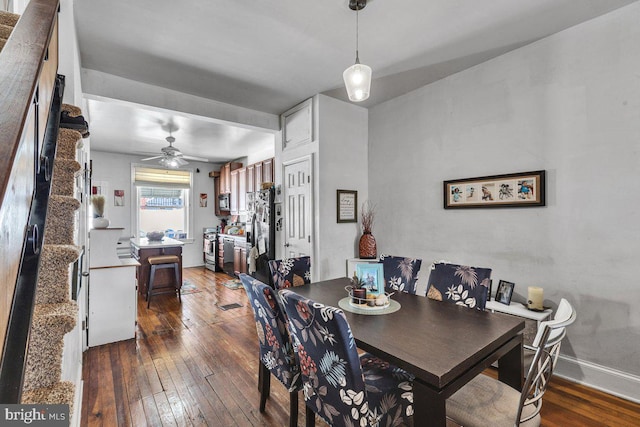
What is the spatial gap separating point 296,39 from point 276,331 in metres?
2.25

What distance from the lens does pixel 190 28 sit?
230 centimetres

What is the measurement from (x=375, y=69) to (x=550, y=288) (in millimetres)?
2515

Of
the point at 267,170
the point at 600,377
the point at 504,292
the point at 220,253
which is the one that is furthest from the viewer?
the point at 220,253

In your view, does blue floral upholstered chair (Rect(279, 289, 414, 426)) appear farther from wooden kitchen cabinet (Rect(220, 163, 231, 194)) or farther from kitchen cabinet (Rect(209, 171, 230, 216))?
kitchen cabinet (Rect(209, 171, 230, 216))

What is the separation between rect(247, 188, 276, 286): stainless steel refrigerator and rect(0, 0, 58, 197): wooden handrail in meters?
3.66

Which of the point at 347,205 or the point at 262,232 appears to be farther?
the point at 262,232

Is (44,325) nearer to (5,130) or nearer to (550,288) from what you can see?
(5,130)

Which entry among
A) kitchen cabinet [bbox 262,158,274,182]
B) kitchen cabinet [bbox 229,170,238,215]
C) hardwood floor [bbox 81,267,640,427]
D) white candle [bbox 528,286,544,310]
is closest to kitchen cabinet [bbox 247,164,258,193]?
kitchen cabinet [bbox 262,158,274,182]

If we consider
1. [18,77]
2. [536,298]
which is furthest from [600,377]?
[18,77]

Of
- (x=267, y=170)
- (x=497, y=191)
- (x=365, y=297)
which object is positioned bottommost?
(x=365, y=297)

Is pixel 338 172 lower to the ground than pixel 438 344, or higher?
higher

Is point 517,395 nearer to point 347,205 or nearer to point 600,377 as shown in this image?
point 600,377

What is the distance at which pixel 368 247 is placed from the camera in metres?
3.74

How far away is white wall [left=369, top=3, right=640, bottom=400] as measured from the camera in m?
2.11
